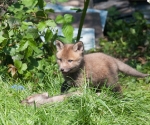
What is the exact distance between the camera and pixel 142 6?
11.5m

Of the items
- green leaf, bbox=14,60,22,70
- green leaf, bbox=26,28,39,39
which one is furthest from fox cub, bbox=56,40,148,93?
green leaf, bbox=14,60,22,70

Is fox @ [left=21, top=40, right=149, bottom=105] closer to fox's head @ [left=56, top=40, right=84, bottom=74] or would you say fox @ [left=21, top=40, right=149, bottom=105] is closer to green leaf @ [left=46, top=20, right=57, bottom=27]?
fox's head @ [left=56, top=40, right=84, bottom=74]

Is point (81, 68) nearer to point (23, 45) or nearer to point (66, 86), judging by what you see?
point (66, 86)

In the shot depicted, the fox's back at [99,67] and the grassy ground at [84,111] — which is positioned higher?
the fox's back at [99,67]

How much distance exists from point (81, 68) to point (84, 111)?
141cm

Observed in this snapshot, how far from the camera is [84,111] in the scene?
17.6 ft

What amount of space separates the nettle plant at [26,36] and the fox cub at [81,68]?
518mm

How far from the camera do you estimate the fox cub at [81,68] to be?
21.7 feet

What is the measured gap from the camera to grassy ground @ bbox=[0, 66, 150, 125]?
5391 mm

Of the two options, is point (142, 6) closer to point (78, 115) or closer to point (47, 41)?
point (47, 41)

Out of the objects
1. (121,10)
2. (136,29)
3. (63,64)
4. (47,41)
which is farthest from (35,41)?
(121,10)

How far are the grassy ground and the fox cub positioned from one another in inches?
17.5

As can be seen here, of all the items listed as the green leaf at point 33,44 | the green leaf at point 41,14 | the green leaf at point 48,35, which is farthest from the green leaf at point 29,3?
the green leaf at point 33,44

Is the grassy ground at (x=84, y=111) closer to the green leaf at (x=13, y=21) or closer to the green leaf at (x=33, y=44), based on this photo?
the green leaf at (x=33, y=44)
